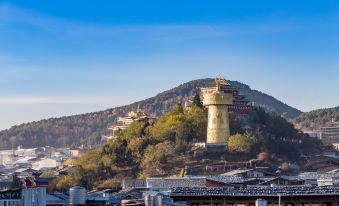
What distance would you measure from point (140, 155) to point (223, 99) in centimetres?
902

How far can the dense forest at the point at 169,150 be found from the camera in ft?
264

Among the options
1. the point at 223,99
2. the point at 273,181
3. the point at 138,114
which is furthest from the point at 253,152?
the point at 273,181

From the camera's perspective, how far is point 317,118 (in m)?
191

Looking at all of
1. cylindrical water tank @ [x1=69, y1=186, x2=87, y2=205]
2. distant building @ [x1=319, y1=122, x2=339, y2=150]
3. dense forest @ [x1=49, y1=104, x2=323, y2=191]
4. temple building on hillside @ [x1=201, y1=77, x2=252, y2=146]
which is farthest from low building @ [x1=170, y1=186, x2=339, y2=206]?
distant building @ [x1=319, y1=122, x2=339, y2=150]

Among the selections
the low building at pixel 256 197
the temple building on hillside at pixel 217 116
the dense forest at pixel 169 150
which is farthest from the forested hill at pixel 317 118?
the low building at pixel 256 197

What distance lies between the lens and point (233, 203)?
26.5m

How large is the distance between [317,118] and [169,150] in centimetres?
11236

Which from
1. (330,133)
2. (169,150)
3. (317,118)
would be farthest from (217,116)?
(317,118)

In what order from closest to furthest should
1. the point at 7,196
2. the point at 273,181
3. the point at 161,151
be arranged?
1. the point at 7,196
2. the point at 273,181
3. the point at 161,151

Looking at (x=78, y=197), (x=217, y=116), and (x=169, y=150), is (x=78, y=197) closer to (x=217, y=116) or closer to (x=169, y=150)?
(x=169, y=150)

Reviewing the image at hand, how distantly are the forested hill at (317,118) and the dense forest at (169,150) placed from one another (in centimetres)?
9245

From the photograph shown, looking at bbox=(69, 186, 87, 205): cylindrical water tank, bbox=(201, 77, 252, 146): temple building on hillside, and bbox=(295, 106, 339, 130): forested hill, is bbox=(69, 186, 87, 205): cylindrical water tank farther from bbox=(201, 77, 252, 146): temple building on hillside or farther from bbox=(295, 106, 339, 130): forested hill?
bbox=(295, 106, 339, 130): forested hill

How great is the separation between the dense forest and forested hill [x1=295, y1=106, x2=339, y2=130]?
92.4 metres

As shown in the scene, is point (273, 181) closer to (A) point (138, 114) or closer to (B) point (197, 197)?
(B) point (197, 197)
